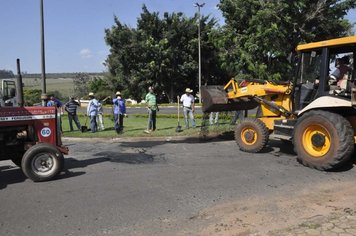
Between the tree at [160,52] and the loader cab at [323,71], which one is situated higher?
the tree at [160,52]

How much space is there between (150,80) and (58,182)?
116 feet

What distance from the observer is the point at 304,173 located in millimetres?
8141

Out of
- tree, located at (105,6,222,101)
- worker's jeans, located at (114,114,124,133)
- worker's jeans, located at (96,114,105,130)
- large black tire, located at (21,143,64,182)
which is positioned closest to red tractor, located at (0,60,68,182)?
large black tire, located at (21,143,64,182)

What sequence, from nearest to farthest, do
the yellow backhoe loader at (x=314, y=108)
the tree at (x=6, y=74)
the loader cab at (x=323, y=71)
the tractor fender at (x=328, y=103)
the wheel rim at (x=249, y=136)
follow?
the yellow backhoe loader at (x=314, y=108)
the tractor fender at (x=328, y=103)
the loader cab at (x=323, y=71)
the tree at (x=6, y=74)
the wheel rim at (x=249, y=136)

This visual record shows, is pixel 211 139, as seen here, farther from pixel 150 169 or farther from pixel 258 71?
pixel 258 71

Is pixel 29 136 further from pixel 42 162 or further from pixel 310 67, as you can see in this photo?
pixel 310 67

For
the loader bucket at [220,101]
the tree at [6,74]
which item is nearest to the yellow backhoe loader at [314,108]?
the loader bucket at [220,101]

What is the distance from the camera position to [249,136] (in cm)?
1073

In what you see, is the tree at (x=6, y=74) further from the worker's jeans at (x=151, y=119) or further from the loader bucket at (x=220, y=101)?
the worker's jeans at (x=151, y=119)

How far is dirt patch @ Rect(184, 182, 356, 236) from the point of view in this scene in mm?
5171

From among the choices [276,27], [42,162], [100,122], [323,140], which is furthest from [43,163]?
[276,27]

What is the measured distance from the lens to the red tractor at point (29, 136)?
7984 millimetres

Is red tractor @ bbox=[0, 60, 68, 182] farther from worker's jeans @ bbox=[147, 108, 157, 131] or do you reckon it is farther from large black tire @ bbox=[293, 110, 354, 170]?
worker's jeans @ bbox=[147, 108, 157, 131]

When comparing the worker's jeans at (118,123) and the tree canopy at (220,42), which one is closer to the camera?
the worker's jeans at (118,123)
